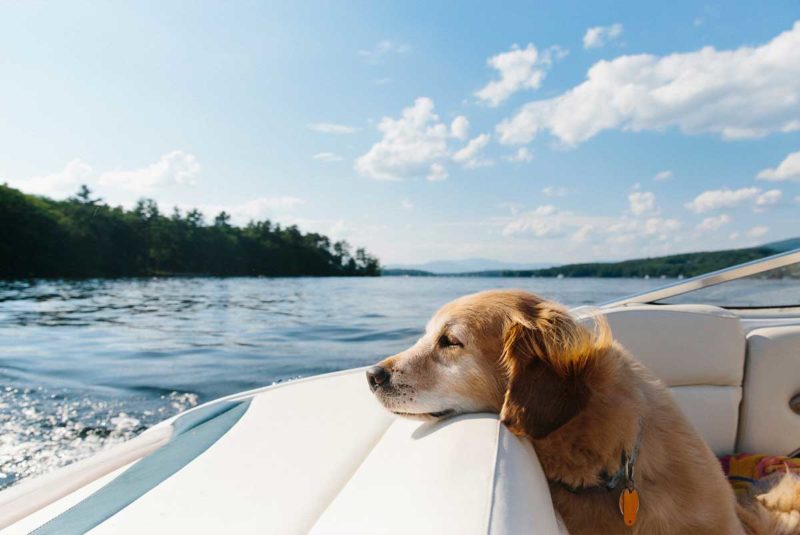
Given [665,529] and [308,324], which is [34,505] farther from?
[308,324]

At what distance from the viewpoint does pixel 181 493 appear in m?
1.62

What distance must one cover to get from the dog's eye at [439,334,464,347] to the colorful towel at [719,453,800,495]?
5.88 ft

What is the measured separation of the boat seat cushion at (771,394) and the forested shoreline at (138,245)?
2772cm

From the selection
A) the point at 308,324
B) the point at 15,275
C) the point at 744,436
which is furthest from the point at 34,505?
the point at 15,275

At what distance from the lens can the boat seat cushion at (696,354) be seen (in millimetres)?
2816

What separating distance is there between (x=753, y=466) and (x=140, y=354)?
10.7 metres

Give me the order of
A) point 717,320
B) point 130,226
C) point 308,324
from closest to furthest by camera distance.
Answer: point 717,320
point 308,324
point 130,226

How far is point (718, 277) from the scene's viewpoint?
3656mm

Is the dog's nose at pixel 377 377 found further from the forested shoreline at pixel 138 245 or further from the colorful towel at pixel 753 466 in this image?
the forested shoreline at pixel 138 245

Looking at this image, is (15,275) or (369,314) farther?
(15,275)

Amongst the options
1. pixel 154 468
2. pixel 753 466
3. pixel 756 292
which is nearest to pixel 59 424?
pixel 154 468

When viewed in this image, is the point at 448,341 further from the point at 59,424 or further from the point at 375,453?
the point at 59,424

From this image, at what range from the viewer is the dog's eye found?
2.05 meters

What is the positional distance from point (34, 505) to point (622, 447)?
1.99 metres
